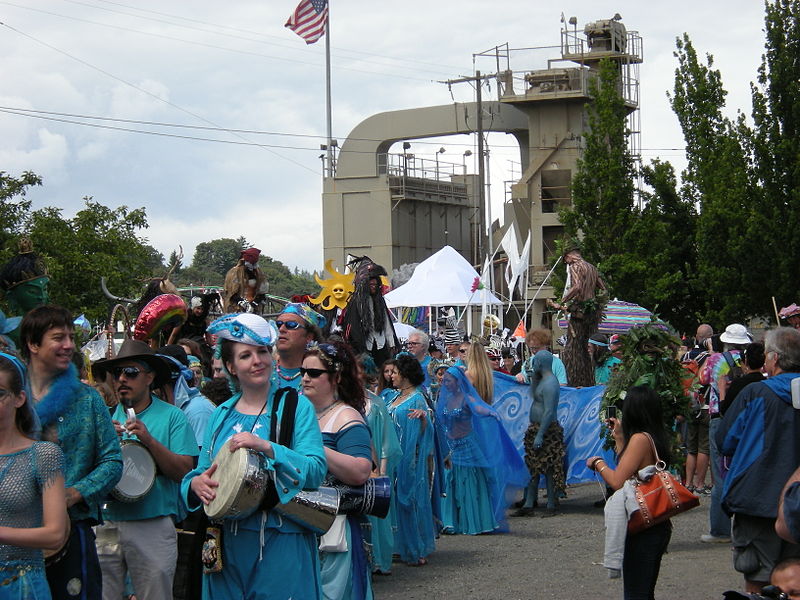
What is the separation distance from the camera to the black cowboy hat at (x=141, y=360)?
18.5ft

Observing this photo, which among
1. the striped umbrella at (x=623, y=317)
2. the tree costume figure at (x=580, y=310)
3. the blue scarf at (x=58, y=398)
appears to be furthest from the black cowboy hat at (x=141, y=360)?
the tree costume figure at (x=580, y=310)

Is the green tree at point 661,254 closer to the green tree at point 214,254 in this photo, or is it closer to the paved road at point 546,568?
the paved road at point 546,568

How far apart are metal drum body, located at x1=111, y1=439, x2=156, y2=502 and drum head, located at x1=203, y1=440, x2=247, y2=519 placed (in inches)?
43.8

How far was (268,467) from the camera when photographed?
4.23 metres

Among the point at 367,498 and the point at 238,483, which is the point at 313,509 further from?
the point at 367,498

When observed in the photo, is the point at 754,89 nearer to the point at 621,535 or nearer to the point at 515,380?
the point at 515,380

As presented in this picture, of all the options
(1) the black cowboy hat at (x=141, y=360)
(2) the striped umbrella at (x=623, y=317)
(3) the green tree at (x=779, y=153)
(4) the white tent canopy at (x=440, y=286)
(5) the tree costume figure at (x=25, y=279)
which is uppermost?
(3) the green tree at (x=779, y=153)

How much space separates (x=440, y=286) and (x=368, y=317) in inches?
386

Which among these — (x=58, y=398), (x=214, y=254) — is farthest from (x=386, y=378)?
(x=214, y=254)

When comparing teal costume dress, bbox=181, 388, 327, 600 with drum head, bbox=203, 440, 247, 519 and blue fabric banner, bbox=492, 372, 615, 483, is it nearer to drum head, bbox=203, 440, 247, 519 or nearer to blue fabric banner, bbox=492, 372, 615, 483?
drum head, bbox=203, 440, 247, 519

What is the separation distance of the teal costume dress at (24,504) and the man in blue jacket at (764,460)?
3851 millimetres

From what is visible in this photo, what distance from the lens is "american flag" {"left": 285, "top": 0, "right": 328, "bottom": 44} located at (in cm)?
3731

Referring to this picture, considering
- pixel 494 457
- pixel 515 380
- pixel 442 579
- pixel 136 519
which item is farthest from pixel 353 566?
pixel 515 380

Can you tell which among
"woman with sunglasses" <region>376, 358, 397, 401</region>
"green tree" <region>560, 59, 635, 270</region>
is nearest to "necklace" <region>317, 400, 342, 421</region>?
"woman with sunglasses" <region>376, 358, 397, 401</region>
